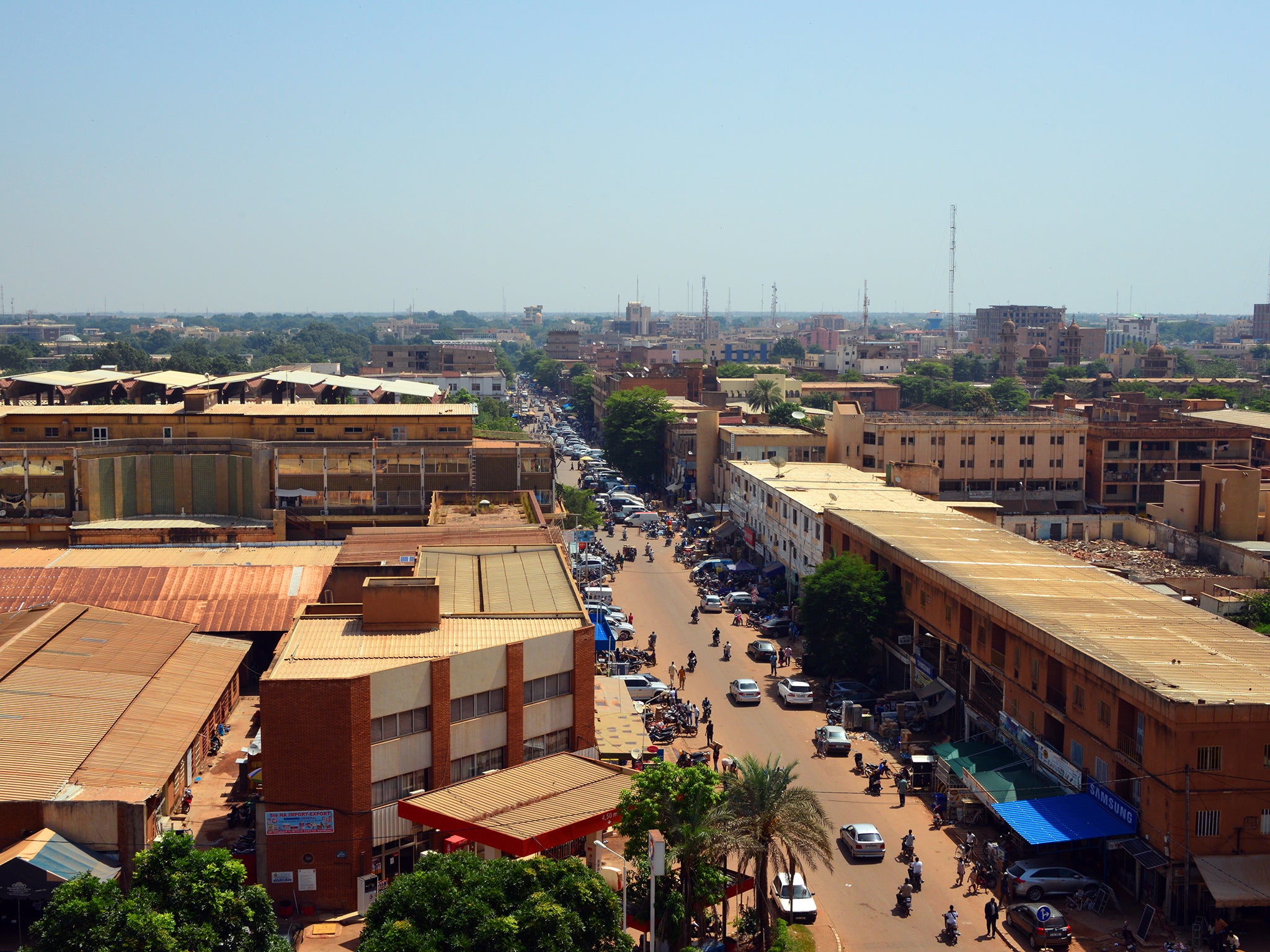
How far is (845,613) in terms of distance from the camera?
3919 centimetres

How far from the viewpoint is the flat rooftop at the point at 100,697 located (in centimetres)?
2364

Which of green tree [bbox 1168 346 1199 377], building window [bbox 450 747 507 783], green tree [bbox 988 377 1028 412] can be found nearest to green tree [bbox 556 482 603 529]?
building window [bbox 450 747 507 783]

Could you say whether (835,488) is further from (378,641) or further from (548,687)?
(378,641)

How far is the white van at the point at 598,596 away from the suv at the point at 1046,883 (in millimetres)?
26087

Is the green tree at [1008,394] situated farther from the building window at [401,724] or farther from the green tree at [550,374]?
the building window at [401,724]

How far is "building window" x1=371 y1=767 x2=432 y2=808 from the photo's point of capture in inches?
936

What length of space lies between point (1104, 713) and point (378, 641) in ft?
51.2

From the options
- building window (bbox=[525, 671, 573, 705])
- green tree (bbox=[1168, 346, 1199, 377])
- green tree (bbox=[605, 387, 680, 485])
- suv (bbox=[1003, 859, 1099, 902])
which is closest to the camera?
suv (bbox=[1003, 859, 1099, 902])

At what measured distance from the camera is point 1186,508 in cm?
5494

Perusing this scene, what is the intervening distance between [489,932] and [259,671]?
21.5m

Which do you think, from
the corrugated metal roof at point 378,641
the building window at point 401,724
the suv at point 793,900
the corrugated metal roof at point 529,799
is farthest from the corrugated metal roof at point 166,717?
the suv at point 793,900

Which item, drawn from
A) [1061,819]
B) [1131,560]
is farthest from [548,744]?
[1131,560]

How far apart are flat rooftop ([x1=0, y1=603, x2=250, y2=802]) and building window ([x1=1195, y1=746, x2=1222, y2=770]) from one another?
66.5 ft

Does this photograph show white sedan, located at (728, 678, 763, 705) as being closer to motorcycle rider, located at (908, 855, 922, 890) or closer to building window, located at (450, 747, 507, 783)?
motorcycle rider, located at (908, 855, 922, 890)
